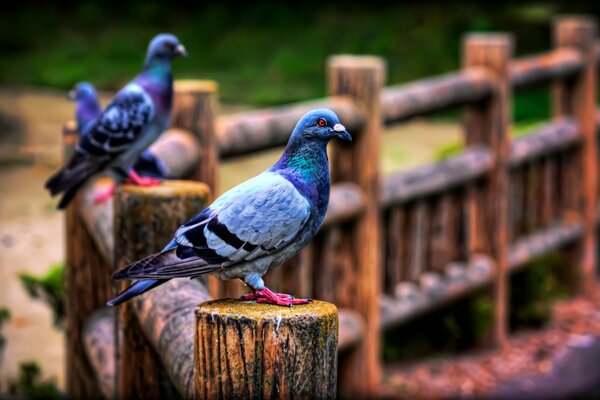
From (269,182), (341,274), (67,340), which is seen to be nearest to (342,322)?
(341,274)

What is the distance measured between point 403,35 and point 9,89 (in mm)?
3833

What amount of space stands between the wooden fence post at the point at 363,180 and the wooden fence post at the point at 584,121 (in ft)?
7.29

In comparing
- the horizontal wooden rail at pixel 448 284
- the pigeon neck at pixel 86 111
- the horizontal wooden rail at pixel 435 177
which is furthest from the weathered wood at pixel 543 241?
the pigeon neck at pixel 86 111

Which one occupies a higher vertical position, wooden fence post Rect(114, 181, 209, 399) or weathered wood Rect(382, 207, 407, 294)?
wooden fence post Rect(114, 181, 209, 399)

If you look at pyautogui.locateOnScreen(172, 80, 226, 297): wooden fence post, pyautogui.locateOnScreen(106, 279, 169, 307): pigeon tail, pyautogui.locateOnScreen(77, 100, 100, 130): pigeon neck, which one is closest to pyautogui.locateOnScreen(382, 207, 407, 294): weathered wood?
pyautogui.locateOnScreen(172, 80, 226, 297): wooden fence post

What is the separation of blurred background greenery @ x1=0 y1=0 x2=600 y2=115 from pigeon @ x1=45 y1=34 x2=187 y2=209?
7.29 meters

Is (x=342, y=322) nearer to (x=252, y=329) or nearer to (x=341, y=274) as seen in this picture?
(x=341, y=274)

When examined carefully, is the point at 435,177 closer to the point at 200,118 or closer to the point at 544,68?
the point at 544,68

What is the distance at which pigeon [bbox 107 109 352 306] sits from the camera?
5.66 feet

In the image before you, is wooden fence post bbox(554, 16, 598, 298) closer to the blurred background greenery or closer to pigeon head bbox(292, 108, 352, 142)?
the blurred background greenery

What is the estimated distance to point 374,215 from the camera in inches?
179

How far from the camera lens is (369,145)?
4477 mm

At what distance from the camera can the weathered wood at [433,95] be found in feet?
15.5

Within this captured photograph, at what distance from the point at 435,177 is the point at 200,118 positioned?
5.73 feet
